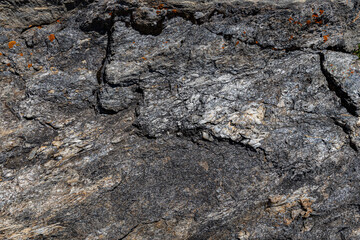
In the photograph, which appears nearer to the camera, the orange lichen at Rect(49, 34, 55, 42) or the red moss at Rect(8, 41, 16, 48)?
the red moss at Rect(8, 41, 16, 48)

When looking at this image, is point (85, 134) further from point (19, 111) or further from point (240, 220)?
point (240, 220)

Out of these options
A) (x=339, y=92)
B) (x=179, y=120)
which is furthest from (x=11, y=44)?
(x=339, y=92)

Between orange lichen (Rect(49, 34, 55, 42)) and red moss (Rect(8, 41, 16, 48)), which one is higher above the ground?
orange lichen (Rect(49, 34, 55, 42))

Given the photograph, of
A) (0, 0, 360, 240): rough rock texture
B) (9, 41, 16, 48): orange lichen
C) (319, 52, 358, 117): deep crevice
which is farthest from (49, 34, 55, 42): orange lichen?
(319, 52, 358, 117): deep crevice

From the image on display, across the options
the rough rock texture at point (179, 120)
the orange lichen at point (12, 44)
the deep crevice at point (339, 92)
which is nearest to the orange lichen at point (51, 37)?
the rough rock texture at point (179, 120)

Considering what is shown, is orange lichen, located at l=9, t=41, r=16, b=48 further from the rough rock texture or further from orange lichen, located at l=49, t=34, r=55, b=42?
orange lichen, located at l=49, t=34, r=55, b=42

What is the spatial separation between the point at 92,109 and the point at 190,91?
228 cm

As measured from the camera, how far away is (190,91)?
18.0 feet

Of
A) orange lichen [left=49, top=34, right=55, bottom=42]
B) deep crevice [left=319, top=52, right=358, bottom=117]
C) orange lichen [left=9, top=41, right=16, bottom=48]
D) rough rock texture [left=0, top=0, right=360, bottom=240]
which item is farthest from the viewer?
orange lichen [left=49, top=34, right=55, bottom=42]

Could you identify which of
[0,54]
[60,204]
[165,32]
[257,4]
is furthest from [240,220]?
[0,54]

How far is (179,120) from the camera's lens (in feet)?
17.7

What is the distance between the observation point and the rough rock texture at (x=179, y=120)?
17.0 ft

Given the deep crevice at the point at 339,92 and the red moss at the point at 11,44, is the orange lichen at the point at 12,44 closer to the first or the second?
the red moss at the point at 11,44

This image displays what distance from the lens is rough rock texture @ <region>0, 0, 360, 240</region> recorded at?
5176 mm
